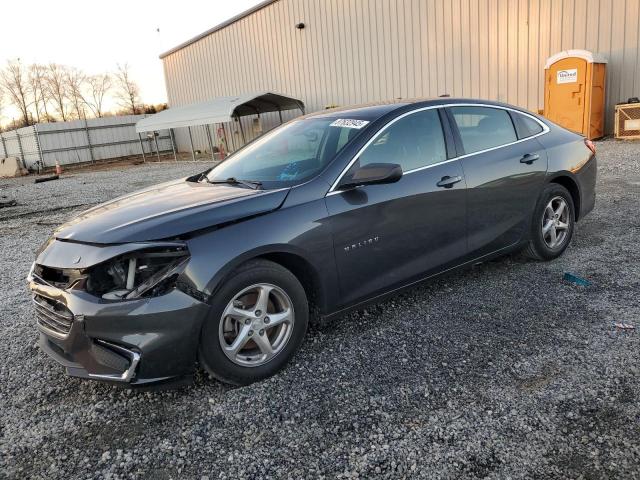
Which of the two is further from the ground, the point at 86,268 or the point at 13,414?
the point at 86,268

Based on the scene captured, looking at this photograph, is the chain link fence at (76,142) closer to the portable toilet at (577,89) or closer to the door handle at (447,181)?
the portable toilet at (577,89)

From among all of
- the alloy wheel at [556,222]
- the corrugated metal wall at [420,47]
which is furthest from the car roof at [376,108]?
the corrugated metal wall at [420,47]

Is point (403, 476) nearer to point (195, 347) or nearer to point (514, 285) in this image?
point (195, 347)

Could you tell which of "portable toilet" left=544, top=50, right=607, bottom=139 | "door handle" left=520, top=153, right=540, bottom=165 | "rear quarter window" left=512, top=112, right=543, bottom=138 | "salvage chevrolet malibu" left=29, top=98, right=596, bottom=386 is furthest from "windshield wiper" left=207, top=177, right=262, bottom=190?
"portable toilet" left=544, top=50, right=607, bottom=139

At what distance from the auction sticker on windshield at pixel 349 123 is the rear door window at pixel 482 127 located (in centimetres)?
88

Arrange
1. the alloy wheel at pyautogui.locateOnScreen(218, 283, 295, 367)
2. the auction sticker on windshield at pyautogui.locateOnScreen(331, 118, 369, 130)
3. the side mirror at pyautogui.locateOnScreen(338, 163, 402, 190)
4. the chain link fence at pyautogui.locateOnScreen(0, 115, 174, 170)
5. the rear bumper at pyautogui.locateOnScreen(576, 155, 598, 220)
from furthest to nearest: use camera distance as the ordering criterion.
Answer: the chain link fence at pyautogui.locateOnScreen(0, 115, 174, 170) → the rear bumper at pyautogui.locateOnScreen(576, 155, 598, 220) → the auction sticker on windshield at pyautogui.locateOnScreen(331, 118, 369, 130) → the side mirror at pyautogui.locateOnScreen(338, 163, 402, 190) → the alloy wheel at pyautogui.locateOnScreen(218, 283, 295, 367)

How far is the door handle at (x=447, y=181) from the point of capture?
149 inches

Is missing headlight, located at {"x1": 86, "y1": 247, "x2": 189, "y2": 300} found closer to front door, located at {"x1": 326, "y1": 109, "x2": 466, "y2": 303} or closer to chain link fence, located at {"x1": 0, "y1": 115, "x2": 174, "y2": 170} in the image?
front door, located at {"x1": 326, "y1": 109, "x2": 466, "y2": 303}

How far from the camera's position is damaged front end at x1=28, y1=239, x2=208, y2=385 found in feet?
8.61

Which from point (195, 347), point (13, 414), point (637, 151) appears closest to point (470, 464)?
point (195, 347)

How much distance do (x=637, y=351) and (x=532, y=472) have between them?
4.54ft

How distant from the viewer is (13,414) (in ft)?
9.63

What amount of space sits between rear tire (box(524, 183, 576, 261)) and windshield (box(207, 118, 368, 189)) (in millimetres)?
1969

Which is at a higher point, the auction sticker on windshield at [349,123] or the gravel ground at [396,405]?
the auction sticker on windshield at [349,123]
